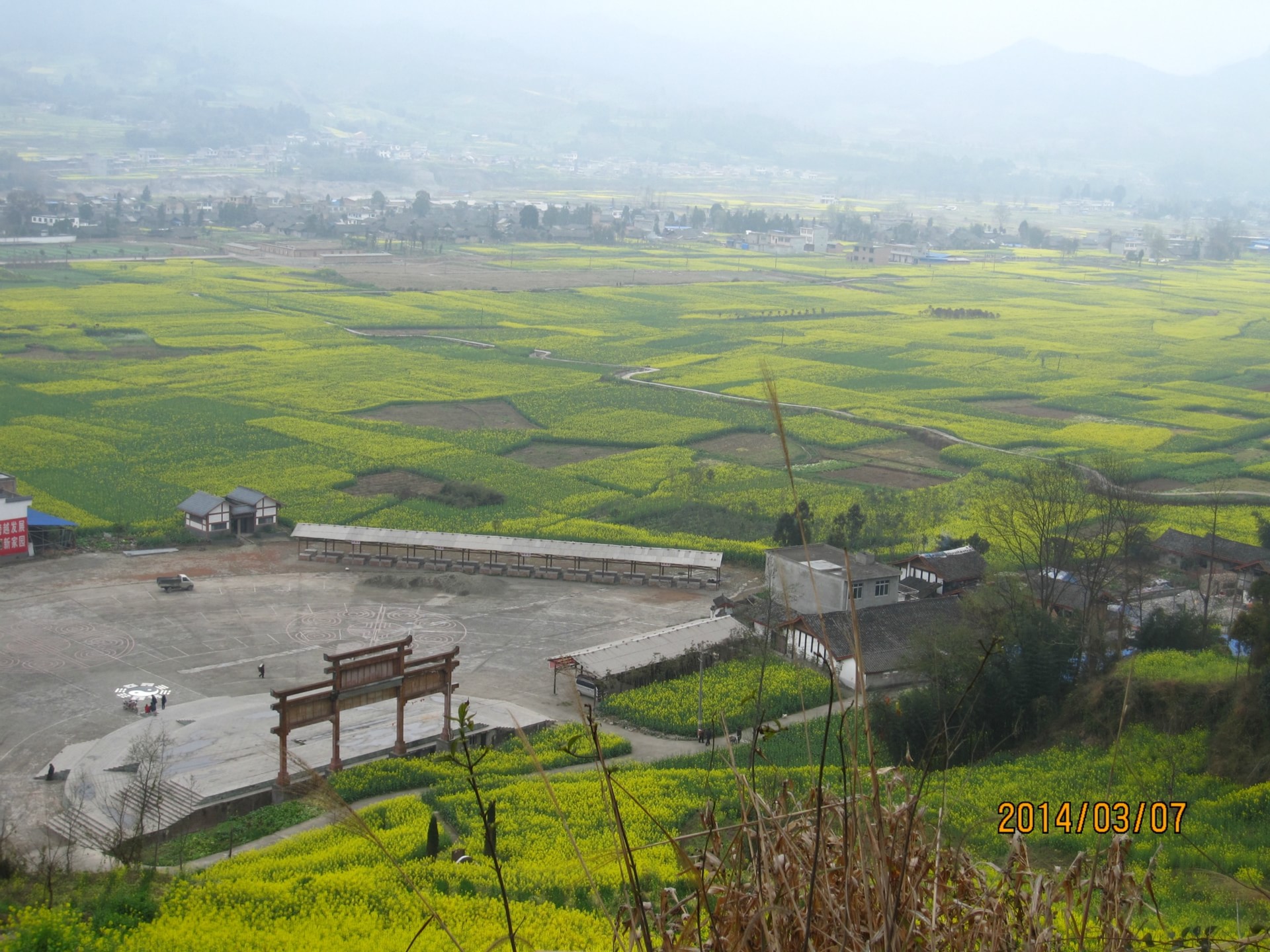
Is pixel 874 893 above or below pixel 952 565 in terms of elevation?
above

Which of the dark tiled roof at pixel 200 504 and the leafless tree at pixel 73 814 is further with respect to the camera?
the dark tiled roof at pixel 200 504

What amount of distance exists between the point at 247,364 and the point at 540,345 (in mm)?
12036

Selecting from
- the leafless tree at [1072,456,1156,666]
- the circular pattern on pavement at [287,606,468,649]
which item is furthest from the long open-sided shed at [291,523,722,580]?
the leafless tree at [1072,456,1156,666]

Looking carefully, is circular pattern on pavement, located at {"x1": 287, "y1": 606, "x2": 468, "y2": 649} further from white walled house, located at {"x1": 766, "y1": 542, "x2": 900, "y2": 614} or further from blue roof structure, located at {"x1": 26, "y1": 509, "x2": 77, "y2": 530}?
blue roof structure, located at {"x1": 26, "y1": 509, "x2": 77, "y2": 530}

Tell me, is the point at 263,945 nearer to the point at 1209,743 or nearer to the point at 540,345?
the point at 1209,743

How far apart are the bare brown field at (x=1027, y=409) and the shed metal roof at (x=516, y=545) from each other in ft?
68.8

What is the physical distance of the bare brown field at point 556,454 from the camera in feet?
109

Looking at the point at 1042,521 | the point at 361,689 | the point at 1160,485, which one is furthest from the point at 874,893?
the point at 1160,485

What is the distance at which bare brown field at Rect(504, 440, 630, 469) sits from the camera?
3325 centimetres

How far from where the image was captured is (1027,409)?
42.7 meters

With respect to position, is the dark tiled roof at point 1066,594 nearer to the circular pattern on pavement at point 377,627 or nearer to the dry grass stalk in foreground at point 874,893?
the circular pattern on pavement at point 377,627

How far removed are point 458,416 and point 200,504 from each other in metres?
13.7

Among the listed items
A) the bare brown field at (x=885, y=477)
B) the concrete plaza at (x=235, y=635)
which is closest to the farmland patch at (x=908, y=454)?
the bare brown field at (x=885, y=477)
